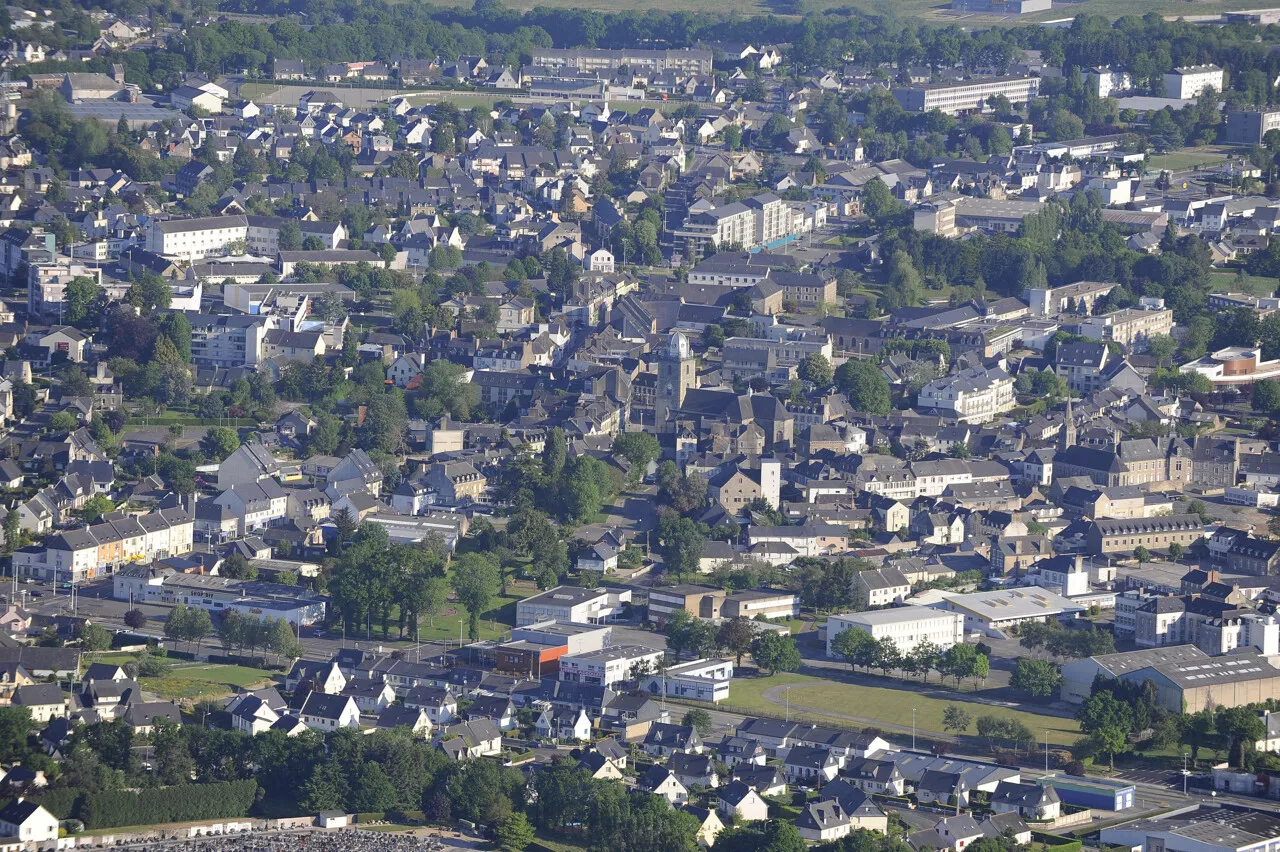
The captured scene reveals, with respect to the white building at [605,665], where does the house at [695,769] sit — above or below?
above

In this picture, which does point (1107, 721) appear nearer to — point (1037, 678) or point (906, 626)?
point (1037, 678)

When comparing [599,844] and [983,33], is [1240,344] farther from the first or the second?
[983,33]

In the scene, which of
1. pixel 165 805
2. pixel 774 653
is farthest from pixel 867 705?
pixel 165 805

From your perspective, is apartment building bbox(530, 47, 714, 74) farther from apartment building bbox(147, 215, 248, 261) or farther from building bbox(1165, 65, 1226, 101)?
apartment building bbox(147, 215, 248, 261)

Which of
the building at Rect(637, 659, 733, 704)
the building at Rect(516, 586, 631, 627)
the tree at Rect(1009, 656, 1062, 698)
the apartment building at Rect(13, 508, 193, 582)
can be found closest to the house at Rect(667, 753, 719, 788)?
the building at Rect(637, 659, 733, 704)

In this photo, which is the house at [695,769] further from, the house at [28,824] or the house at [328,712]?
the house at [28,824]

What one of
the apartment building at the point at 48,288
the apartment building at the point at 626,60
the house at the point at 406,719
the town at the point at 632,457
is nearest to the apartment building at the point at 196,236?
the town at the point at 632,457

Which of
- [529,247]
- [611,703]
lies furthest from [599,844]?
[529,247]
